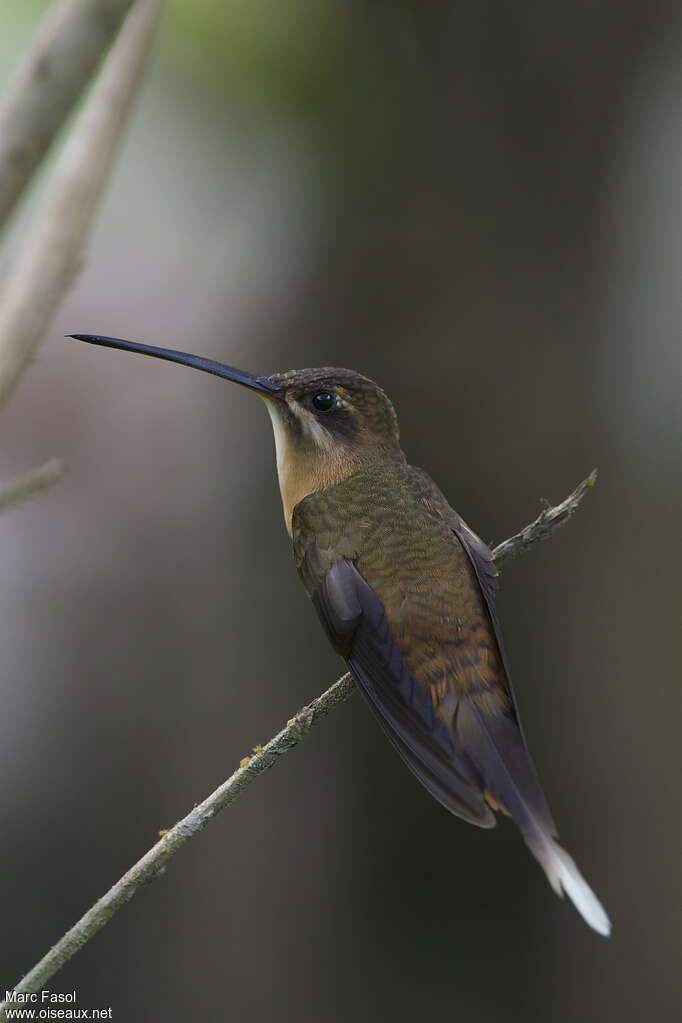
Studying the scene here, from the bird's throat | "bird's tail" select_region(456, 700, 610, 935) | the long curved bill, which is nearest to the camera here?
"bird's tail" select_region(456, 700, 610, 935)

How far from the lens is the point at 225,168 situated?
568 centimetres

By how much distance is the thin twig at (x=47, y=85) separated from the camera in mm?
1282

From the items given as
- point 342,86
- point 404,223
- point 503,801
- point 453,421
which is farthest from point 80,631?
point 503,801

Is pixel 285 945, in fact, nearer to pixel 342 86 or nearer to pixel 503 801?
pixel 503 801

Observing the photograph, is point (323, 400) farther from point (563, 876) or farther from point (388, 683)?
point (563, 876)

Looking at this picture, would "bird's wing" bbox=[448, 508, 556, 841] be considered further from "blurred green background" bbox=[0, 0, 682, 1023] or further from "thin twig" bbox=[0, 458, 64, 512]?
"blurred green background" bbox=[0, 0, 682, 1023]

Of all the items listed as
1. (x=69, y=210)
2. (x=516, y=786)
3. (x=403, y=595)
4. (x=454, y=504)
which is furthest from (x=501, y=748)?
(x=454, y=504)

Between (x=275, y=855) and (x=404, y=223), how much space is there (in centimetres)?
273

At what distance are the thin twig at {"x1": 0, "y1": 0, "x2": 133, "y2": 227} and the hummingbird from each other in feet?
1.69

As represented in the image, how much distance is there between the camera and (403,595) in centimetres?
224

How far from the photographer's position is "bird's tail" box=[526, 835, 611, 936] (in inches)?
65.2

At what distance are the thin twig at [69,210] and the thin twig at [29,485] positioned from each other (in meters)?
0.11

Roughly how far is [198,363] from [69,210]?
0.52m

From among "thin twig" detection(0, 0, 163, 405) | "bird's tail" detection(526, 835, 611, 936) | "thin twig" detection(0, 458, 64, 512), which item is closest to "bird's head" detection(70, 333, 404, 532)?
"thin twig" detection(0, 0, 163, 405)
